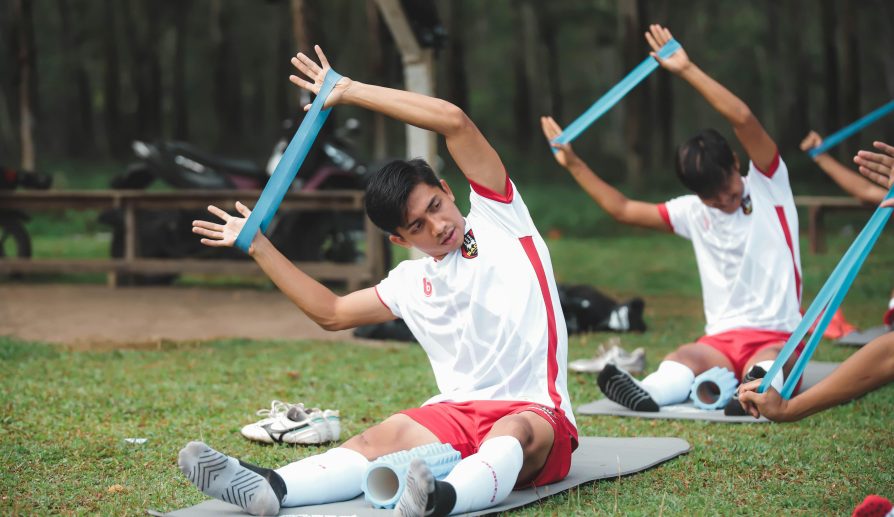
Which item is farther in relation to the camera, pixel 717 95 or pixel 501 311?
pixel 717 95

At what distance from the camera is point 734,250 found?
572 cm

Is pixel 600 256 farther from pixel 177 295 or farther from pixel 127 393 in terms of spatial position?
pixel 127 393

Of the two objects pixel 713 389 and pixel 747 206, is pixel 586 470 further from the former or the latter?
pixel 747 206

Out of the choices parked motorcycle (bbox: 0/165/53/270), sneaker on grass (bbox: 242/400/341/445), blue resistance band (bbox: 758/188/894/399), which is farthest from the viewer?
parked motorcycle (bbox: 0/165/53/270)

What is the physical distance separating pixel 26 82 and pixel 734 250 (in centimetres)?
1448

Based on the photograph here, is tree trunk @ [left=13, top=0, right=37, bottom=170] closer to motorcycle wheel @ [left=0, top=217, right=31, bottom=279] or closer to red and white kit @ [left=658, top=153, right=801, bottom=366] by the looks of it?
motorcycle wheel @ [left=0, top=217, right=31, bottom=279]

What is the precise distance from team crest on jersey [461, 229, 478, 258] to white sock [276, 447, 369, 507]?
2.43 feet

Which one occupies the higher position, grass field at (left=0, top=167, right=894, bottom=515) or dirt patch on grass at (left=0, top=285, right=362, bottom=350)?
grass field at (left=0, top=167, right=894, bottom=515)

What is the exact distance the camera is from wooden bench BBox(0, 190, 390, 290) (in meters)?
9.58

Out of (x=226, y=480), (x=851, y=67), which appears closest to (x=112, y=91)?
(x=851, y=67)

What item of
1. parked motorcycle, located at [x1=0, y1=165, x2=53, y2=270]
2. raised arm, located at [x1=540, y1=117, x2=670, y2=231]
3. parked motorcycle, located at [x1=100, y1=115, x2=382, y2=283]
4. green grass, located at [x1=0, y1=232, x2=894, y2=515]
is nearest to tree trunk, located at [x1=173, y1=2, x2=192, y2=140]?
parked motorcycle, located at [x1=0, y1=165, x2=53, y2=270]

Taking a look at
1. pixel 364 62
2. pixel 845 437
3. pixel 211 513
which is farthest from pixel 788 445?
pixel 364 62

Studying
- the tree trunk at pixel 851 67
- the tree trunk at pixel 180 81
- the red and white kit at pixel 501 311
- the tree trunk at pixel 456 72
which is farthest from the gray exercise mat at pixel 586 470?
the tree trunk at pixel 180 81

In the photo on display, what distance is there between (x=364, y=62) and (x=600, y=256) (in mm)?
24495
